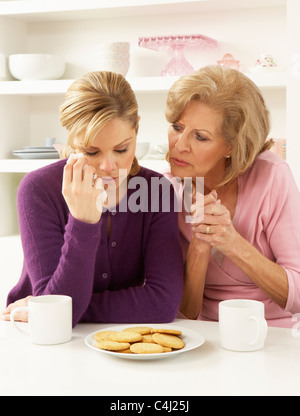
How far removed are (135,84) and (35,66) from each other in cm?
54

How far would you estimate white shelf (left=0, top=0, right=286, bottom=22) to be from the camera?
281 cm

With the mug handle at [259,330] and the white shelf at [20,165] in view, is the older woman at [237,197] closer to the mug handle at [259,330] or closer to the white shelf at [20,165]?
the mug handle at [259,330]

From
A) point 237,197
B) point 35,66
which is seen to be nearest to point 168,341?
point 237,197

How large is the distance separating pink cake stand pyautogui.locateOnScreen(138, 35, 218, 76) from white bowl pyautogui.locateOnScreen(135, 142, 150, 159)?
346 mm

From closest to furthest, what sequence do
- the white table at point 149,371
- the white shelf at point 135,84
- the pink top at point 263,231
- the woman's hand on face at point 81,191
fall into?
1. the white table at point 149,371
2. the woman's hand on face at point 81,191
3. the pink top at point 263,231
4. the white shelf at point 135,84

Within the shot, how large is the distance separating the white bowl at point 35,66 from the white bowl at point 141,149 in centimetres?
61

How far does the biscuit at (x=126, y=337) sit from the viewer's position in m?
1.11

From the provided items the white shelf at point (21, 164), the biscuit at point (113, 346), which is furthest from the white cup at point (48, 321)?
the white shelf at point (21, 164)

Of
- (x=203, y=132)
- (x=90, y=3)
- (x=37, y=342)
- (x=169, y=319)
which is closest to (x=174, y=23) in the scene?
(x=90, y=3)

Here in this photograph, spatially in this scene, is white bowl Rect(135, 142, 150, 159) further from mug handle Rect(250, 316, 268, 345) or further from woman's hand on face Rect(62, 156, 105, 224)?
mug handle Rect(250, 316, 268, 345)

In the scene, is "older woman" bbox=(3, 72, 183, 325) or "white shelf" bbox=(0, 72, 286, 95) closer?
"older woman" bbox=(3, 72, 183, 325)

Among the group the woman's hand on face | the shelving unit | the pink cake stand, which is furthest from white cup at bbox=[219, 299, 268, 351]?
the pink cake stand

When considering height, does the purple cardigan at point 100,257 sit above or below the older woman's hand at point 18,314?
above

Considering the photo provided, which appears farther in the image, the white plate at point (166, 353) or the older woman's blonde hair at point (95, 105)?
the older woman's blonde hair at point (95, 105)
